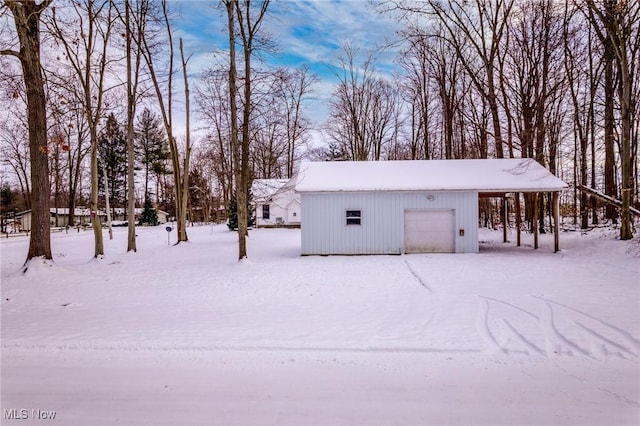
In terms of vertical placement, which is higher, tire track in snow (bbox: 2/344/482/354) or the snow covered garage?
the snow covered garage

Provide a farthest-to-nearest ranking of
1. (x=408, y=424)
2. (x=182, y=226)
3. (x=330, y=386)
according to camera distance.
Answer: (x=182, y=226)
(x=330, y=386)
(x=408, y=424)

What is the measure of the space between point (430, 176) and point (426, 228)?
2.25m

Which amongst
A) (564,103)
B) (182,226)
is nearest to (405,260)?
(182,226)

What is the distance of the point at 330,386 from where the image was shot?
367 centimetres

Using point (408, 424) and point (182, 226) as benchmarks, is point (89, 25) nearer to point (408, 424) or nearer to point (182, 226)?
point (182, 226)

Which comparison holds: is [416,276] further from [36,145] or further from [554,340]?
[36,145]

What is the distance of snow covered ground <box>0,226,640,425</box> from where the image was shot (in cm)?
325

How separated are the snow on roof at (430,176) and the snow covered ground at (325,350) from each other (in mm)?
5177

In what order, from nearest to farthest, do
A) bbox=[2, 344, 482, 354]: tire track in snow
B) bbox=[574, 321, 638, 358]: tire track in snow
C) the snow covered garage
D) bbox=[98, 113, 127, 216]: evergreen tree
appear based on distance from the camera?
1. bbox=[574, 321, 638, 358]: tire track in snow
2. bbox=[2, 344, 482, 354]: tire track in snow
3. the snow covered garage
4. bbox=[98, 113, 127, 216]: evergreen tree

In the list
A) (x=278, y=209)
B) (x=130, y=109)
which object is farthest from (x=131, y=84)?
(x=278, y=209)

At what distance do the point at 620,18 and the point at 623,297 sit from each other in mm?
10128

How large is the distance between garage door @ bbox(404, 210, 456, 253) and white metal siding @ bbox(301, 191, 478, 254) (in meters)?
0.20

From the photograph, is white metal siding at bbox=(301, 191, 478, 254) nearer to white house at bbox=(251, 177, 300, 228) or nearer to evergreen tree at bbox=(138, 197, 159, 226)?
white house at bbox=(251, 177, 300, 228)

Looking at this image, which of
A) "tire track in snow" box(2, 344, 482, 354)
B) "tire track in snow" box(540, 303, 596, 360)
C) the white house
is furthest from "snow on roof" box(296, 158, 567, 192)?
the white house
